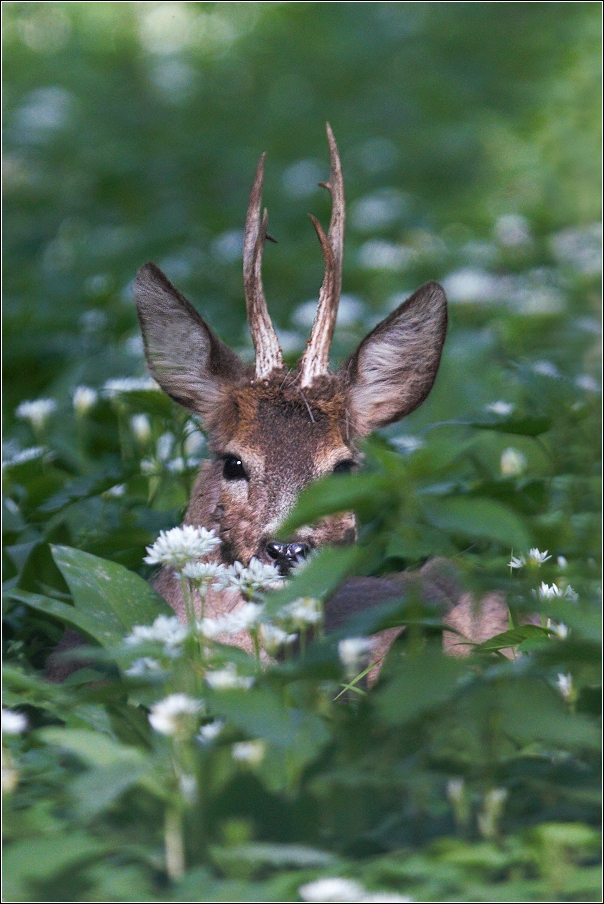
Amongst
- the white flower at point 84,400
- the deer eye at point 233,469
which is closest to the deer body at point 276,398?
the deer eye at point 233,469

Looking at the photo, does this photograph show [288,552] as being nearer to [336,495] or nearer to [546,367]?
[336,495]

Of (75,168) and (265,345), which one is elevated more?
(75,168)

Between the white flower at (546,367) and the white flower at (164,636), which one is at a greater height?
the white flower at (546,367)

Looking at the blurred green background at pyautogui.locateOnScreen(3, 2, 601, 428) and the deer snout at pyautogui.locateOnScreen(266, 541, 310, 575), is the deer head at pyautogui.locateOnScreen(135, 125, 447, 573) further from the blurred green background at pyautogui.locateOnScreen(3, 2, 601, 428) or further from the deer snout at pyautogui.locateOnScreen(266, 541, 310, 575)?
the blurred green background at pyautogui.locateOnScreen(3, 2, 601, 428)

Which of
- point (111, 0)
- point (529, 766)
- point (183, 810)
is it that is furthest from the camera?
point (111, 0)

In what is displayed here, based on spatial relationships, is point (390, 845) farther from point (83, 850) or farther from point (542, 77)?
point (542, 77)

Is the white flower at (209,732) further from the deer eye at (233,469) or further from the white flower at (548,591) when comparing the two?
the deer eye at (233,469)

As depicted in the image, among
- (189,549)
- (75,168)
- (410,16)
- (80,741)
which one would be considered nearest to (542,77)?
(410,16)
